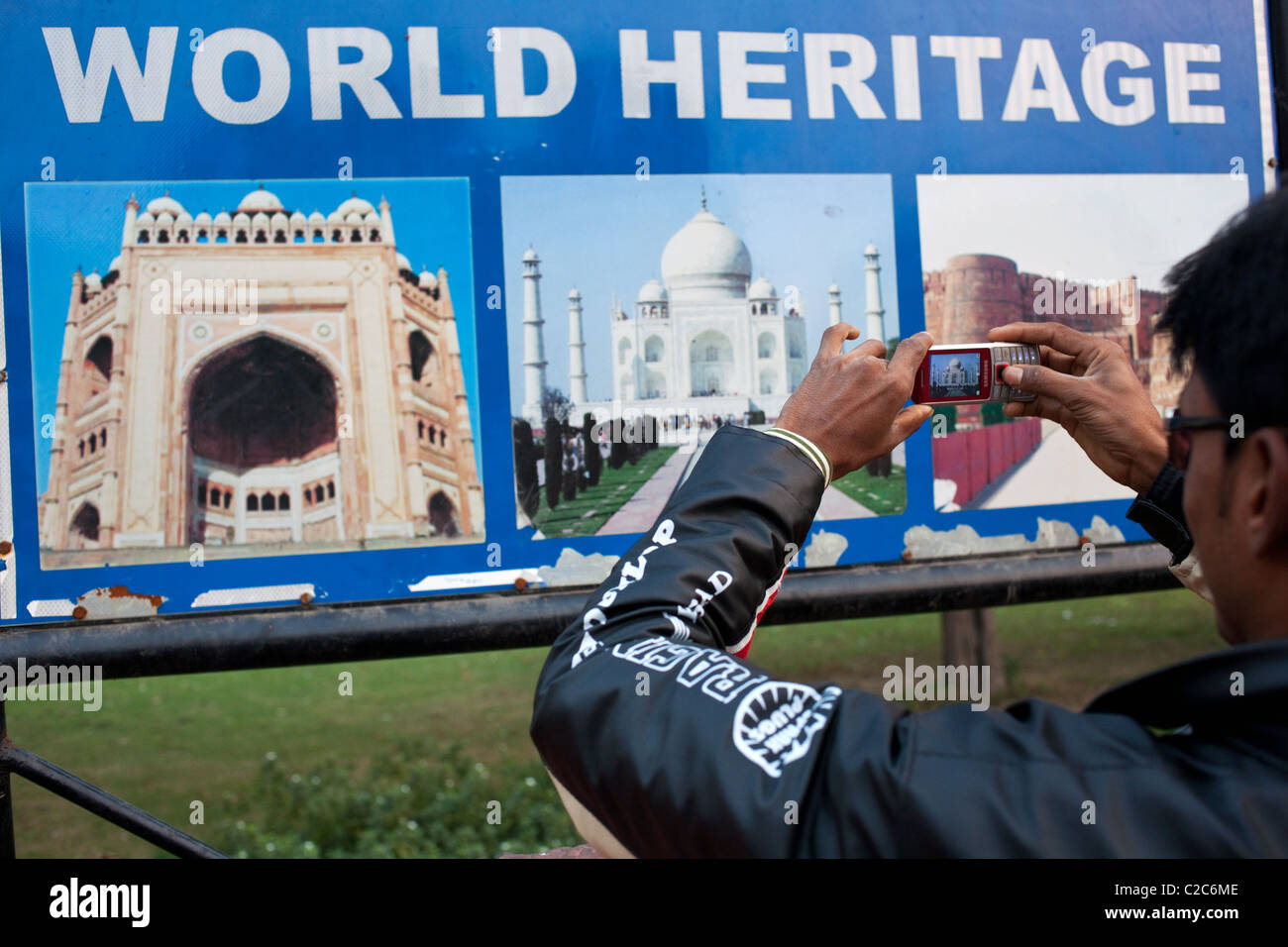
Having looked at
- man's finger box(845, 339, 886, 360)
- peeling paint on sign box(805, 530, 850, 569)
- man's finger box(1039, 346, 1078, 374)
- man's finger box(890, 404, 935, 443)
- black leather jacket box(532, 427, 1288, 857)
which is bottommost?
black leather jacket box(532, 427, 1288, 857)

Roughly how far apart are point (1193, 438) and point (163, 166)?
5.98 feet

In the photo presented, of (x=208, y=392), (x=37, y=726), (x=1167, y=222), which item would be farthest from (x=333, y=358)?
(x=37, y=726)

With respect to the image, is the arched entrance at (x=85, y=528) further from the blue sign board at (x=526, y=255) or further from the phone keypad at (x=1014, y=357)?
the phone keypad at (x=1014, y=357)

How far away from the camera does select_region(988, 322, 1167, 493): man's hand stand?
1415 millimetres

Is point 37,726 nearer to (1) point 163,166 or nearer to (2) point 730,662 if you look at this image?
(1) point 163,166

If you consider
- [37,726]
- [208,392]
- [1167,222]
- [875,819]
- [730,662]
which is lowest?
[37,726]

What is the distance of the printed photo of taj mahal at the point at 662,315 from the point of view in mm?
2121

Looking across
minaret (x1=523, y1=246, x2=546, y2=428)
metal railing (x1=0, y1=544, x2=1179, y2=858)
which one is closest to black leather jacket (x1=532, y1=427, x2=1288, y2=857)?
metal railing (x1=0, y1=544, x2=1179, y2=858)

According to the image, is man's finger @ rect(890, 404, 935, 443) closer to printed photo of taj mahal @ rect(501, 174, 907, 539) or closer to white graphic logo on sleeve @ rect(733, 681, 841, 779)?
white graphic logo on sleeve @ rect(733, 681, 841, 779)

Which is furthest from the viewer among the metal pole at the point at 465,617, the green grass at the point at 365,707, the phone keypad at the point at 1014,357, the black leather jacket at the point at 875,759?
the green grass at the point at 365,707

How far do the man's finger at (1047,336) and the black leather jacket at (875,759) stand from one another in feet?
2.54

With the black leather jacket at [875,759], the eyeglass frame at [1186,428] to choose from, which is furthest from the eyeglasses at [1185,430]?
the black leather jacket at [875,759]

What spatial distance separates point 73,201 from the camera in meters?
1.93

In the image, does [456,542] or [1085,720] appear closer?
[1085,720]
